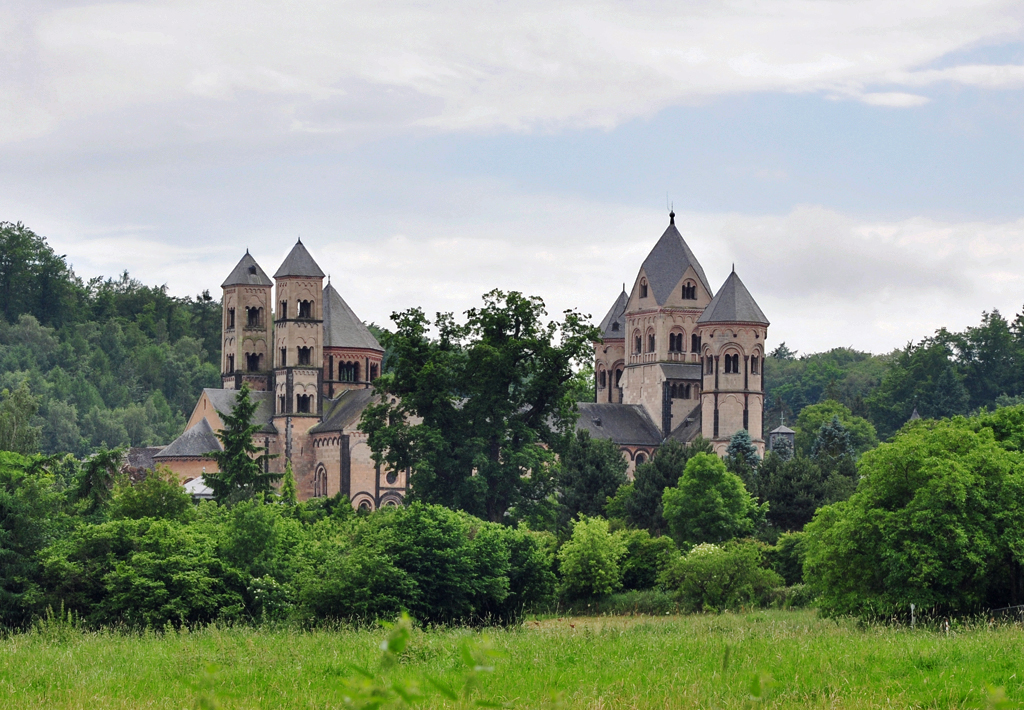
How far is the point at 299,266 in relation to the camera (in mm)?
97438

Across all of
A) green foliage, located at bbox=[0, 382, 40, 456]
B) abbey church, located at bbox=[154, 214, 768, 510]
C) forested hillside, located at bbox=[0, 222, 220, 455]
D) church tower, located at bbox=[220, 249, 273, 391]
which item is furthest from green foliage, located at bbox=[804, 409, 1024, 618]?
forested hillside, located at bbox=[0, 222, 220, 455]

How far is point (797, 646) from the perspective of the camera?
2078 centimetres

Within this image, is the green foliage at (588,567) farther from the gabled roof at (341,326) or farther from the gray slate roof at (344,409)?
the gabled roof at (341,326)

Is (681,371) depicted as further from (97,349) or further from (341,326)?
(97,349)

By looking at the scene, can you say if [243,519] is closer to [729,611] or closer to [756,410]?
[729,611]

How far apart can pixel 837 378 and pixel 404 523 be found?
5698 inches

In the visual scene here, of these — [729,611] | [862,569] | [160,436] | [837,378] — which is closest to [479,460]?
[729,611]

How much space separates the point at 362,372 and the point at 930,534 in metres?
72.4

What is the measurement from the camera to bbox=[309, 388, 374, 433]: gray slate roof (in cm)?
9319

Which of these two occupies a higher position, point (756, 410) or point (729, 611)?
point (756, 410)

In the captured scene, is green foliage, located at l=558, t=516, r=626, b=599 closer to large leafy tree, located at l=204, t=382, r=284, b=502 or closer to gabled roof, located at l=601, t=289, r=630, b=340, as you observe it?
large leafy tree, located at l=204, t=382, r=284, b=502

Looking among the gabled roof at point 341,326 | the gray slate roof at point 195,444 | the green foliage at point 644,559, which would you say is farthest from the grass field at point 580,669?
the gabled roof at point 341,326

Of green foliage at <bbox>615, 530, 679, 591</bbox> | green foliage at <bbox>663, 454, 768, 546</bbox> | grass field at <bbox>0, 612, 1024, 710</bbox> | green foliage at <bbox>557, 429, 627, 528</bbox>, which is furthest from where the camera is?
green foliage at <bbox>557, 429, 627, 528</bbox>

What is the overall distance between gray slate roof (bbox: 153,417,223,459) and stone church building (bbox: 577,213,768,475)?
78.7 ft
